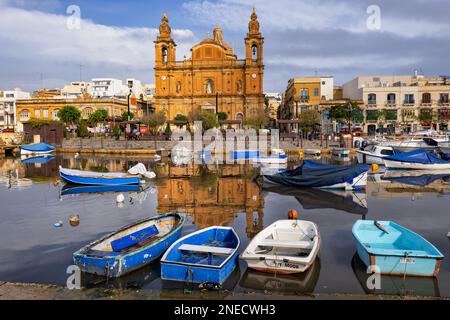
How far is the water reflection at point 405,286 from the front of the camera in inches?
350

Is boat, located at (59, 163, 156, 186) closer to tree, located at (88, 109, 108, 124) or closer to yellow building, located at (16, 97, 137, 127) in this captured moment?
tree, located at (88, 109, 108, 124)

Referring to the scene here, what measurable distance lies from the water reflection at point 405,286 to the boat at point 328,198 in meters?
7.50

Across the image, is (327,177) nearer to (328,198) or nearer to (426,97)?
(328,198)

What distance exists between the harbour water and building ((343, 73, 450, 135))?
4552 cm

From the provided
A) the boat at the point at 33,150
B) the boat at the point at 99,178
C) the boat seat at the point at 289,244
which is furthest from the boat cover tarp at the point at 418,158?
the boat at the point at 33,150

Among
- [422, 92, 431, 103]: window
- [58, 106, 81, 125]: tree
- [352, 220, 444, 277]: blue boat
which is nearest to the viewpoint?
[352, 220, 444, 277]: blue boat

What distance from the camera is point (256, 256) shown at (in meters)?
9.71

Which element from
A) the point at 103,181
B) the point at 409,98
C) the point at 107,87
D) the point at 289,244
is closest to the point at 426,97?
the point at 409,98

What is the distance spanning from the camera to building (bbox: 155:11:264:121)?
71.3 meters

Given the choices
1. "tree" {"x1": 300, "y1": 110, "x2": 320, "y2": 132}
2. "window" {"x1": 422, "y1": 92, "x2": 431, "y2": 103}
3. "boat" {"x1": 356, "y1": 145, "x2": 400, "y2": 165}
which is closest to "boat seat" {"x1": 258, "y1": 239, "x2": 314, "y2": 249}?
"boat" {"x1": 356, "y1": 145, "x2": 400, "y2": 165}

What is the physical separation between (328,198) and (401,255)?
1092cm

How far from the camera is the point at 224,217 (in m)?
16.2
